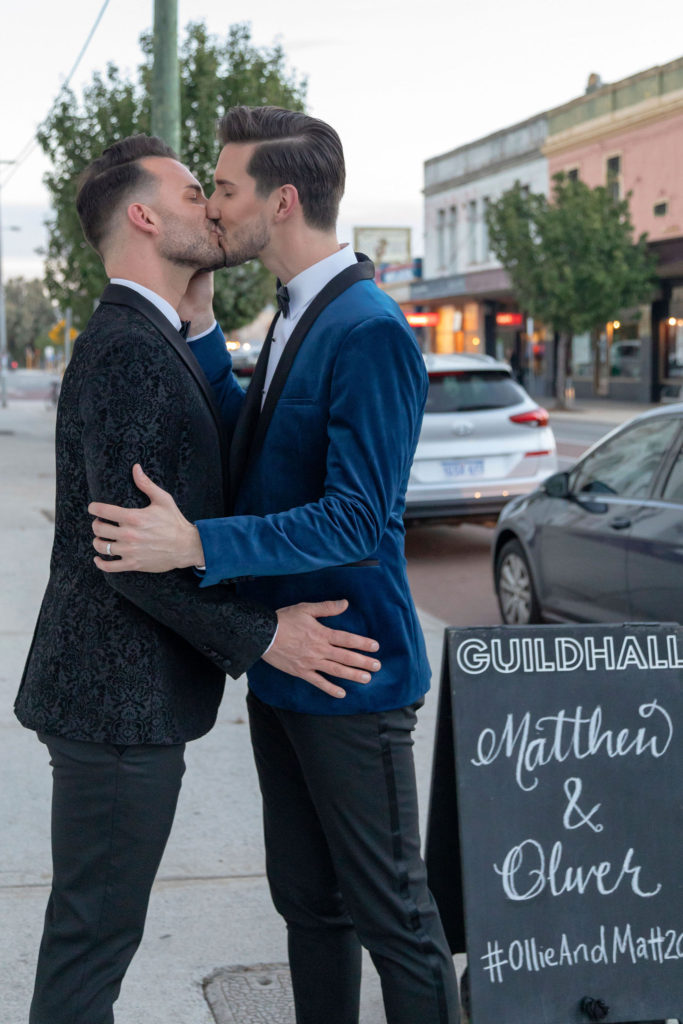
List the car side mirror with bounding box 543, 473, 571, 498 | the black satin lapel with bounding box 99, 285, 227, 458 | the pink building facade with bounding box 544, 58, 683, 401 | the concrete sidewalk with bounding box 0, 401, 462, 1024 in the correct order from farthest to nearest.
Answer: the pink building facade with bounding box 544, 58, 683, 401, the car side mirror with bounding box 543, 473, 571, 498, the concrete sidewalk with bounding box 0, 401, 462, 1024, the black satin lapel with bounding box 99, 285, 227, 458

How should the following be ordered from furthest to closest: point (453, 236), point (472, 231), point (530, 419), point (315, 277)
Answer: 1. point (453, 236)
2. point (472, 231)
3. point (530, 419)
4. point (315, 277)

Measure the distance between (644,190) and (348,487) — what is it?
119ft

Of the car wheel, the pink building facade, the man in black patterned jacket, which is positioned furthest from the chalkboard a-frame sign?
the pink building facade

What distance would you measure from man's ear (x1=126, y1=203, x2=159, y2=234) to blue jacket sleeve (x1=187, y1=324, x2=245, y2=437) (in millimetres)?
393

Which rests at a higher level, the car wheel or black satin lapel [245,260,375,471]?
black satin lapel [245,260,375,471]

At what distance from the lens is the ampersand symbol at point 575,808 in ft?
8.60

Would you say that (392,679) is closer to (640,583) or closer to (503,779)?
(503,779)

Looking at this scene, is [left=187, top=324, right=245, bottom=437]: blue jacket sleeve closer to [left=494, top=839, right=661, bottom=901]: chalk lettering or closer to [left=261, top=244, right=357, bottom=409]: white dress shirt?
[left=261, top=244, right=357, bottom=409]: white dress shirt

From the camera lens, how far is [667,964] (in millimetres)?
2635

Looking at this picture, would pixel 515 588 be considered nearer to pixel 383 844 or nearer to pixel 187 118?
pixel 383 844

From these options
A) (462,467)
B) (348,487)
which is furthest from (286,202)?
(462,467)

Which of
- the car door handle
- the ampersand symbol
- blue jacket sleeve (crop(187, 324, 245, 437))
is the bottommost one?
the ampersand symbol

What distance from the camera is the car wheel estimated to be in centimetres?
727

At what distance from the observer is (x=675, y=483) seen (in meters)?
5.69
